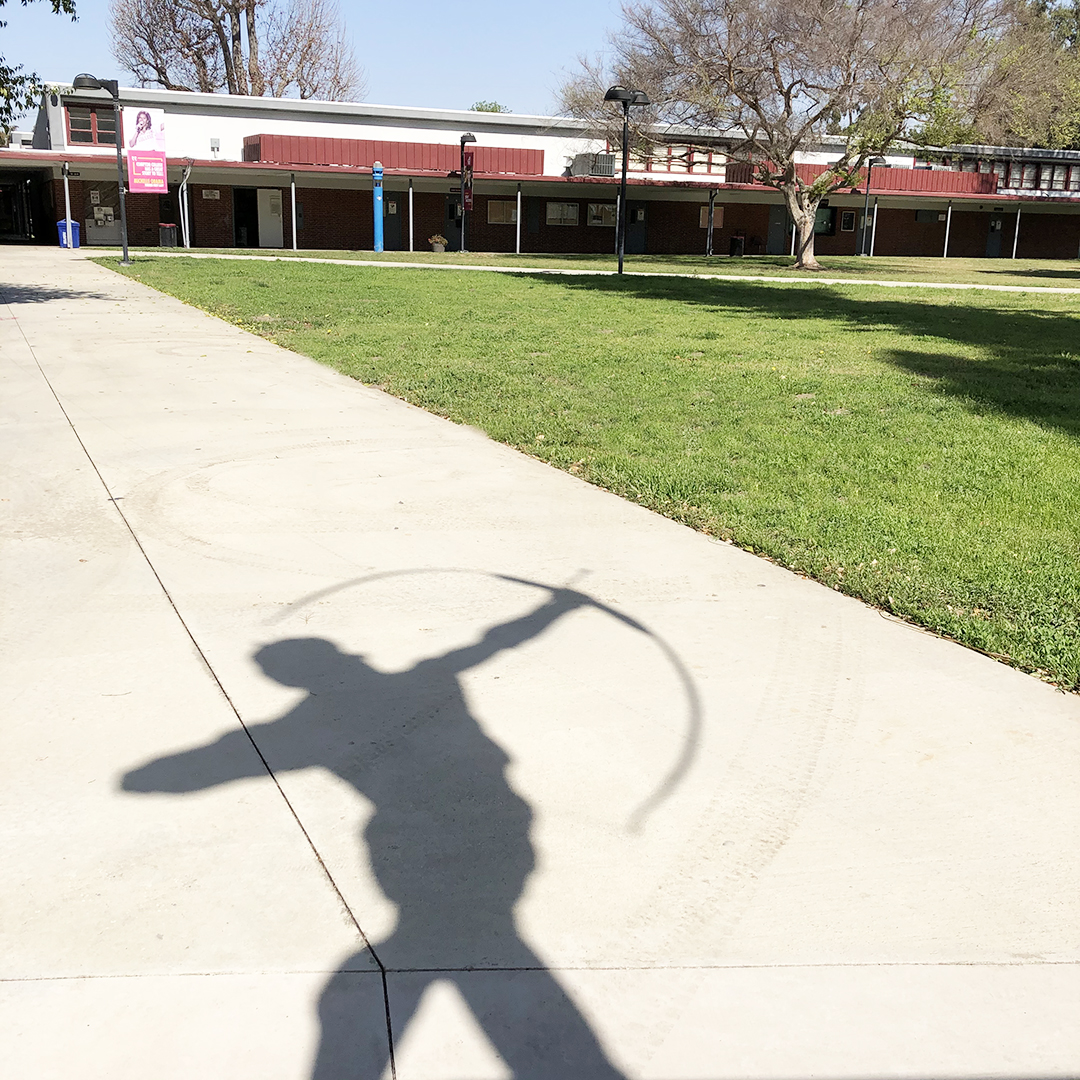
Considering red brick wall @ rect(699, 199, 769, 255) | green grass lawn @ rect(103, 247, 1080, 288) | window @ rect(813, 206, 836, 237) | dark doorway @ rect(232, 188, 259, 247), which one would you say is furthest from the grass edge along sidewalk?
window @ rect(813, 206, 836, 237)

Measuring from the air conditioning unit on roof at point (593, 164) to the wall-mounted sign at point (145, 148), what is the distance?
2000 centimetres

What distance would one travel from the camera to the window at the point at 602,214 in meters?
45.6

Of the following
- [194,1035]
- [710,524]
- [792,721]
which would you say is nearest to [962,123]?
[710,524]

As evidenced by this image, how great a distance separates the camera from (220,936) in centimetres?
252

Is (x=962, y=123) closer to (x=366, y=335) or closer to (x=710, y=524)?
(x=366, y=335)

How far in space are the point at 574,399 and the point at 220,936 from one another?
7127mm

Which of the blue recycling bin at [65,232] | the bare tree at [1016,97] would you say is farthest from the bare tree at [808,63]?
the blue recycling bin at [65,232]

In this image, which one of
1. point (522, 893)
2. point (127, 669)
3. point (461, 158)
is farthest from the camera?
point (461, 158)

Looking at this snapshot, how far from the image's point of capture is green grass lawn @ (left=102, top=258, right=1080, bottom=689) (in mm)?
5133

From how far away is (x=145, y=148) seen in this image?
97.6 feet

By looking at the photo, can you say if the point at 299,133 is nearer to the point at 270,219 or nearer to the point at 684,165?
the point at 270,219

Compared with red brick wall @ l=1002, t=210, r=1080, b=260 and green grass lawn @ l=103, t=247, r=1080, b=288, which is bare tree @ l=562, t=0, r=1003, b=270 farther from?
red brick wall @ l=1002, t=210, r=1080, b=260

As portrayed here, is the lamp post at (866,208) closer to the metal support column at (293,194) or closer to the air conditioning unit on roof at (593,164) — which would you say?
the air conditioning unit on roof at (593,164)

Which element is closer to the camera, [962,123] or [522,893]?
[522,893]
